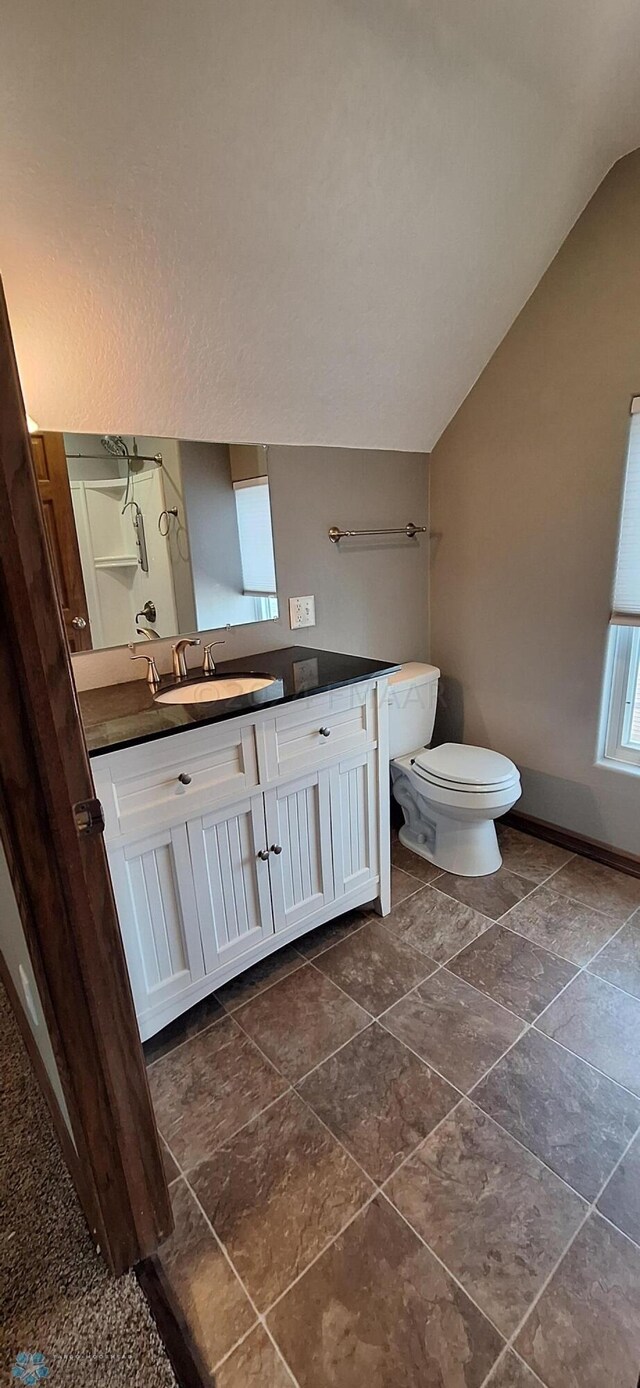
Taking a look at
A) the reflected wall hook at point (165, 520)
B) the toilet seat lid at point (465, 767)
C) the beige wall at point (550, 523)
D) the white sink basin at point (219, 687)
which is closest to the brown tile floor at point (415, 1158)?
the toilet seat lid at point (465, 767)

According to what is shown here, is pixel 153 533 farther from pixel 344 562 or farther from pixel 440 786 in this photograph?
pixel 440 786

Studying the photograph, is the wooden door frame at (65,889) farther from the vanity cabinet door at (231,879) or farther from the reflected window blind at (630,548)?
the reflected window blind at (630,548)

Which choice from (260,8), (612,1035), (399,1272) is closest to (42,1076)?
(399,1272)

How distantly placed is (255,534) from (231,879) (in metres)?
1.13

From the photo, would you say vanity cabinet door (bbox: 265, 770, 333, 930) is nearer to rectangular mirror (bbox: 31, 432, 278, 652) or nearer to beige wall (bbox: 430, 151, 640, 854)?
rectangular mirror (bbox: 31, 432, 278, 652)

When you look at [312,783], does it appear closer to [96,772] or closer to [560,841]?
[96,772]

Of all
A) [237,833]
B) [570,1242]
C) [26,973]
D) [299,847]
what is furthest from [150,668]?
[570,1242]

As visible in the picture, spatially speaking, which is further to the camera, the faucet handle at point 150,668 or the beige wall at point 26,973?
the faucet handle at point 150,668

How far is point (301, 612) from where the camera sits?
2215 mm

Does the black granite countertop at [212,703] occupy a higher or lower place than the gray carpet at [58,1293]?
higher

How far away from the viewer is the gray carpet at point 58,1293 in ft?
3.14

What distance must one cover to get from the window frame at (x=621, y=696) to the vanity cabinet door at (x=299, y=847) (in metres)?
1.19

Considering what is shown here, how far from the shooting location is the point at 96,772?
1288 millimetres

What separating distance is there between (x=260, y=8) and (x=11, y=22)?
42cm
